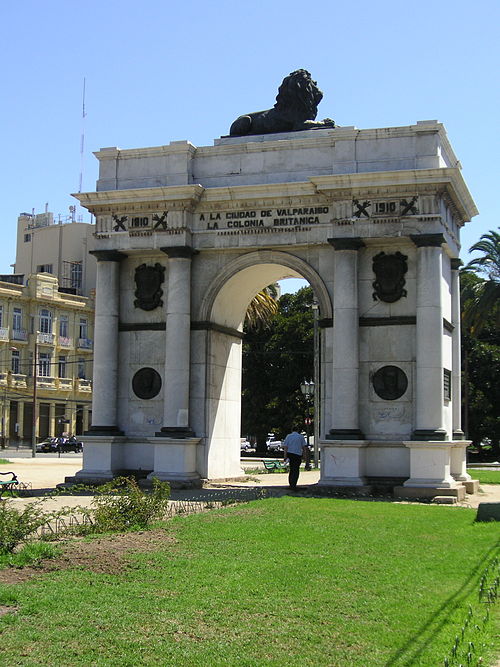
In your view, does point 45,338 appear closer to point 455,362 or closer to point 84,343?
point 84,343

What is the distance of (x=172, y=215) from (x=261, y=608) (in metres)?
17.2

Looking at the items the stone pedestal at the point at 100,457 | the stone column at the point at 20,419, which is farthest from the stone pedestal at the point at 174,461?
the stone column at the point at 20,419

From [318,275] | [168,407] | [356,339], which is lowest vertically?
[168,407]

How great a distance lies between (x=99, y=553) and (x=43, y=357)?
65885 mm

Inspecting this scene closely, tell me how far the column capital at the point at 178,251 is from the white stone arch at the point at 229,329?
1074mm

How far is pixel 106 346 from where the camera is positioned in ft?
84.3

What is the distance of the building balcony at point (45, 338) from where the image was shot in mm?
75312

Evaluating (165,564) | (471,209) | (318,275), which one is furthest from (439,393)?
(165,564)

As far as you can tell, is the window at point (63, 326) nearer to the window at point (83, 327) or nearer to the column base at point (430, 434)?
the window at point (83, 327)

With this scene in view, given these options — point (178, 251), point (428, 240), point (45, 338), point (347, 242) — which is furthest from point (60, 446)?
point (428, 240)

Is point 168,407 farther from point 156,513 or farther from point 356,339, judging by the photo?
point 156,513

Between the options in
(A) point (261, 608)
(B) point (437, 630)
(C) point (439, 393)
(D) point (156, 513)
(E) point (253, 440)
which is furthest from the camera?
(E) point (253, 440)

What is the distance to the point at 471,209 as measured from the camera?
26219mm

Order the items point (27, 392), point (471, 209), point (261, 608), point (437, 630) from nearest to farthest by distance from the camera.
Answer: point (437, 630) < point (261, 608) < point (471, 209) < point (27, 392)
